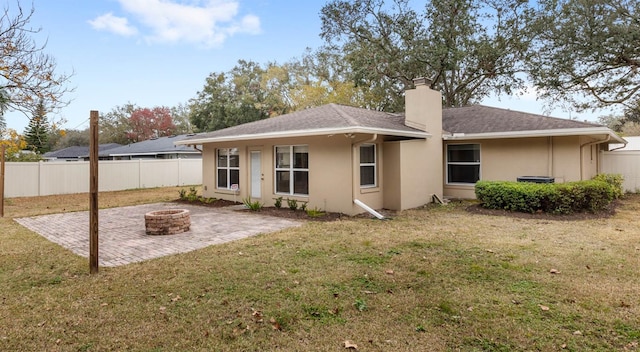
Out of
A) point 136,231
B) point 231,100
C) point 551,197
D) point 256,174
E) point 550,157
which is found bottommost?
point 136,231

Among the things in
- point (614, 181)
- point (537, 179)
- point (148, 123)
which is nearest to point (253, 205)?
point (537, 179)

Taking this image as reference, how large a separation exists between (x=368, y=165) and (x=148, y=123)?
1613 inches

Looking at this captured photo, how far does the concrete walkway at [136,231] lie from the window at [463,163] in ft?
23.3

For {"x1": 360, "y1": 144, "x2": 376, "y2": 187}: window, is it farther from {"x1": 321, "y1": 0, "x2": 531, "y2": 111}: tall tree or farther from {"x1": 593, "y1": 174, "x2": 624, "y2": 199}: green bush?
{"x1": 321, "y1": 0, "x2": 531, "y2": 111}: tall tree

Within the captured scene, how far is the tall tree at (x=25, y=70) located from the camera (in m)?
8.27

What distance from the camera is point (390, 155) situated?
10.4 metres

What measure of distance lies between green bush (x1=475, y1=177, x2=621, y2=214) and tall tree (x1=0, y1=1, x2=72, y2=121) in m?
12.0

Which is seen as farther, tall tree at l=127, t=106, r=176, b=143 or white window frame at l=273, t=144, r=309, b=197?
tall tree at l=127, t=106, r=176, b=143

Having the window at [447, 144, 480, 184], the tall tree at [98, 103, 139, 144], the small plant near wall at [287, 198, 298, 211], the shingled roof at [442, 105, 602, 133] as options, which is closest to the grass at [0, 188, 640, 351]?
the small plant near wall at [287, 198, 298, 211]

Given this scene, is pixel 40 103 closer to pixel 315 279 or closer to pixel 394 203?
pixel 315 279

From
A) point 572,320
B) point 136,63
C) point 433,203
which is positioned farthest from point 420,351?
point 136,63

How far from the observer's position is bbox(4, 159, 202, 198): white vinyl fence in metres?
15.8

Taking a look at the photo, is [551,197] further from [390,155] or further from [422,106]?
[422,106]

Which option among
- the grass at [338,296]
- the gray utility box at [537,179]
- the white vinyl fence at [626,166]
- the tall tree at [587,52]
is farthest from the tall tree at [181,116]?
the white vinyl fence at [626,166]
